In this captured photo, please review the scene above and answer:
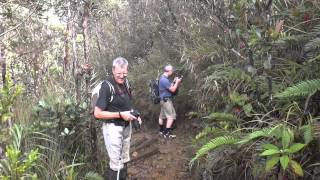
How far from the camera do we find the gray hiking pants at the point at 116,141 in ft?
16.2

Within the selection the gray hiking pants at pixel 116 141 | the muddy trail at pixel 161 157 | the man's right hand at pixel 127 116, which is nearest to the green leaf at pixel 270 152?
the man's right hand at pixel 127 116

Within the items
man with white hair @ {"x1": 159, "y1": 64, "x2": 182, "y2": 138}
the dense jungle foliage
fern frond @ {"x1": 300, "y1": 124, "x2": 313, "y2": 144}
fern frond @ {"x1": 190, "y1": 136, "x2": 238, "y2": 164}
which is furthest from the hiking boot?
fern frond @ {"x1": 300, "y1": 124, "x2": 313, "y2": 144}

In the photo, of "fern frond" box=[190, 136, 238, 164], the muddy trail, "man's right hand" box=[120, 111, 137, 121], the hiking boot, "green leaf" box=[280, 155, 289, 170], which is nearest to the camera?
"green leaf" box=[280, 155, 289, 170]

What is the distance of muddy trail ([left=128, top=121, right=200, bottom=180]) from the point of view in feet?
20.6

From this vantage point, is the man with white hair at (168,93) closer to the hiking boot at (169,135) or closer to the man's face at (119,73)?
the hiking boot at (169,135)

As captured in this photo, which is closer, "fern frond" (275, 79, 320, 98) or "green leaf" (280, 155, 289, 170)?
"green leaf" (280, 155, 289, 170)

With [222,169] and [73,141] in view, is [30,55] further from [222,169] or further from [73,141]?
[222,169]

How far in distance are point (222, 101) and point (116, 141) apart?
2.18m

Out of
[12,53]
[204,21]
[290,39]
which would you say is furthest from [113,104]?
[12,53]

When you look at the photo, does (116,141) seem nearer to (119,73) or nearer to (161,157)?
(119,73)

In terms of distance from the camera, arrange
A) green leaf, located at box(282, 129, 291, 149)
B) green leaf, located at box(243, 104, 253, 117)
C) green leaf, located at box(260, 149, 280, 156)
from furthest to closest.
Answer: green leaf, located at box(243, 104, 253, 117), green leaf, located at box(282, 129, 291, 149), green leaf, located at box(260, 149, 280, 156)

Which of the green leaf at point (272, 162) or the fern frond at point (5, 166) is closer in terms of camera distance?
the green leaf at point (272, 162)

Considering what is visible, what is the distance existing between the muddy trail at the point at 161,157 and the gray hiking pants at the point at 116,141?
48.0 inches

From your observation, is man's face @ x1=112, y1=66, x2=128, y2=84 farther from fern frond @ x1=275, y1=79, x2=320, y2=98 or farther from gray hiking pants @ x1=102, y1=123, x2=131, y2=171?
fern frond @ x1=275, y1=79, x2=320, y2=98
